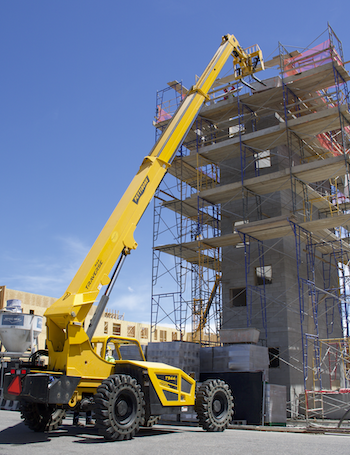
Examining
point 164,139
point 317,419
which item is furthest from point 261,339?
point 164,139

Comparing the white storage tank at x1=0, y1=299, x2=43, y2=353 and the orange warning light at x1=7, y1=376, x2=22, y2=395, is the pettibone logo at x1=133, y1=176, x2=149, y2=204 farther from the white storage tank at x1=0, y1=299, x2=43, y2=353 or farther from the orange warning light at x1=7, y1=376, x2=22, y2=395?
the white storage tank at x1=0, y1=299, x2=43, y2=353

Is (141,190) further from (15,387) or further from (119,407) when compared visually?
(15,387)

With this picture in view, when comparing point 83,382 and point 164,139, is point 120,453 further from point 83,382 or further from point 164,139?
point 164,139

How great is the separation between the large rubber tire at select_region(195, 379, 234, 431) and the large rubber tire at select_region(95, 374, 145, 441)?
5.69 ft

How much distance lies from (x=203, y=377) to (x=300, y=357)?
6172 millimetres

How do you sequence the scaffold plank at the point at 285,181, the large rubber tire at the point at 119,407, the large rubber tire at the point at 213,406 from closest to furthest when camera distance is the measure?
the large rubber tire at the point at 119,407 → the large rubber tire at the point at 213,406 → the scaffold plank at the point at 285,181

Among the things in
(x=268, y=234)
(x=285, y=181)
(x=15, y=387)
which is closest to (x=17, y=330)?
(x=15, y=387)

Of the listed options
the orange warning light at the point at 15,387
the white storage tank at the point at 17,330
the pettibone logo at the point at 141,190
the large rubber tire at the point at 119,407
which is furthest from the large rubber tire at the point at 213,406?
the white storage tank at the point at 17,330

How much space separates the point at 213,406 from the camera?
10.4m

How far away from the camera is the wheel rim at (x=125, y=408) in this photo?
844 cm

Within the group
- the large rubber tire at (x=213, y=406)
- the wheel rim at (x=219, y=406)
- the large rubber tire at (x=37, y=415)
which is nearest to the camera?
the large rubber tire at (x=37, y=415)

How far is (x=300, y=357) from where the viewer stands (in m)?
20.5

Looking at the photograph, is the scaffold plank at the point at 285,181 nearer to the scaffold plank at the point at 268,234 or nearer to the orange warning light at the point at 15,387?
the scaffold plank at the point at 268,234

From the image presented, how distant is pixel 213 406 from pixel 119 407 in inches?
113
